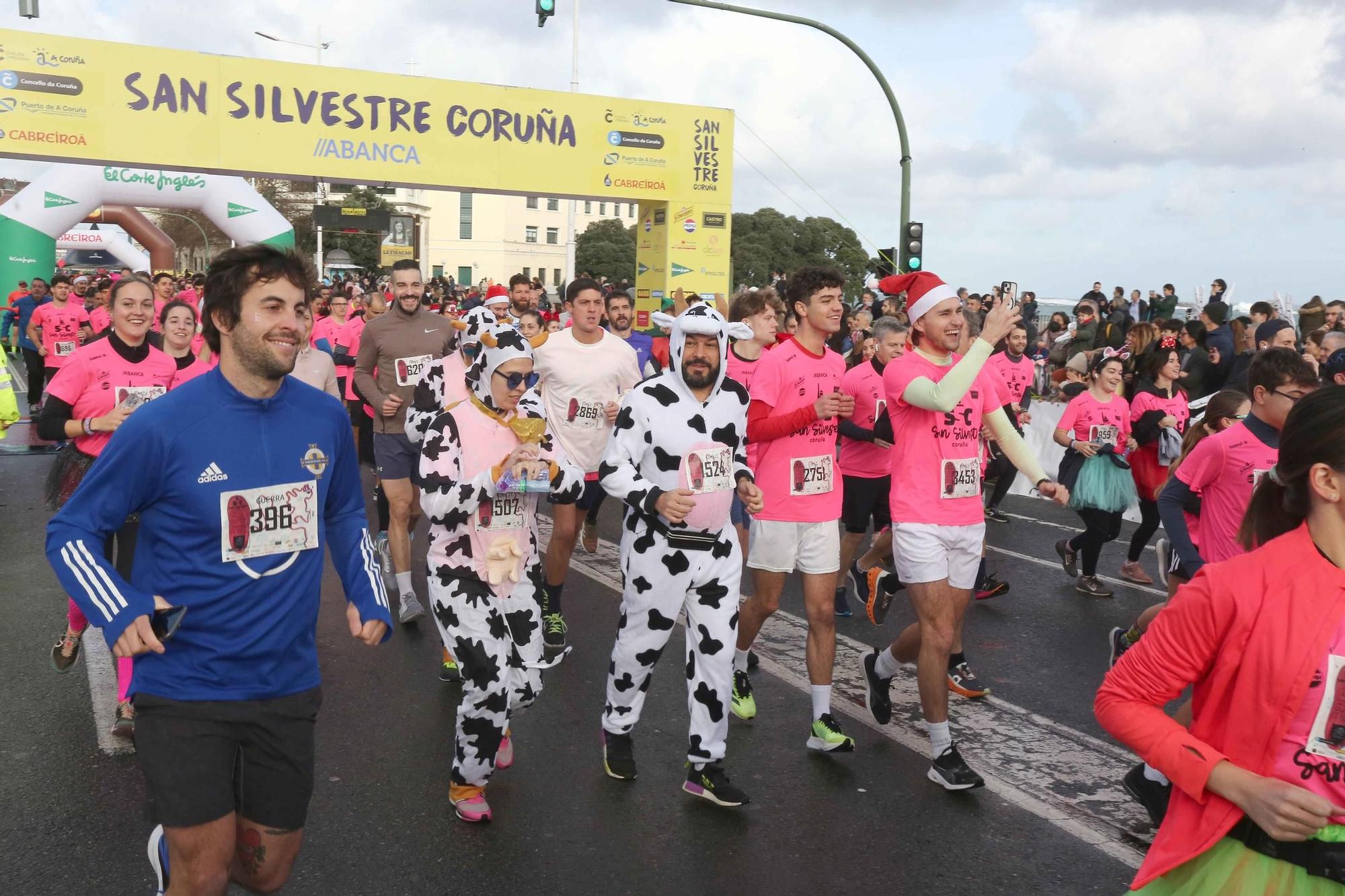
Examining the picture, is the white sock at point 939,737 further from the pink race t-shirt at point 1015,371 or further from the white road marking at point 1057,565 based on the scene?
the pink race t-shirt at point 1015,371

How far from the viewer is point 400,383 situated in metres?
7.86

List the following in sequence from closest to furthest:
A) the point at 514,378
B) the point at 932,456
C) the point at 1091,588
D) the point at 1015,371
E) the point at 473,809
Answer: the point at 473,809
the point at 514,378
the point at 932,456
the point at 1091,588
the point at 1015,371

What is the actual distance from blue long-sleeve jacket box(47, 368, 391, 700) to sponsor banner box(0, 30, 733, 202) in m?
19.0

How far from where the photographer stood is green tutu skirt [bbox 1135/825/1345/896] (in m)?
2.08

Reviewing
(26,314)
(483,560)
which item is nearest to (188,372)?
(483,560)

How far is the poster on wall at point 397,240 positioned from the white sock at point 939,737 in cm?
3578

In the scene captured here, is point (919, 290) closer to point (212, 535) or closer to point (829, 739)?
point (829, 739)

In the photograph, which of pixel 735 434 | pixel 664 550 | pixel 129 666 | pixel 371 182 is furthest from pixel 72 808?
pixel 371 182

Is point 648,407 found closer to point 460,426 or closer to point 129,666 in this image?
point 460,426

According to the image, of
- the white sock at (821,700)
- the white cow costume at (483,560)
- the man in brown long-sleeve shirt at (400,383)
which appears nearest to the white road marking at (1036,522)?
the man in brown long-sleeve shirt at (400,383)

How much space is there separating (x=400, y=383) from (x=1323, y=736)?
21.6 feet

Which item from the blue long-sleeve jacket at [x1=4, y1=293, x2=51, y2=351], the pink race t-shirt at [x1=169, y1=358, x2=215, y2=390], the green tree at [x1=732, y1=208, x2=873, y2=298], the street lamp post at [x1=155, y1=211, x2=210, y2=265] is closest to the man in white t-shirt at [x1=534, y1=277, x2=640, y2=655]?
the pink race t-shirt at [x1=169, y1=358, x2=215, y2=390]

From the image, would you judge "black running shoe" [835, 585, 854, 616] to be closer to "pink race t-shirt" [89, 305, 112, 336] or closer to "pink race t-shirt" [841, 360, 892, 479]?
"pink race t-shirt" [841, 360, 892, 479]

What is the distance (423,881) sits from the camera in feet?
13.0
